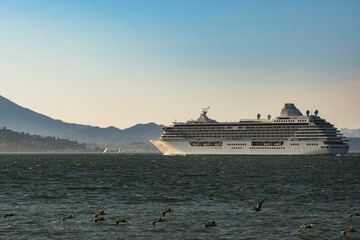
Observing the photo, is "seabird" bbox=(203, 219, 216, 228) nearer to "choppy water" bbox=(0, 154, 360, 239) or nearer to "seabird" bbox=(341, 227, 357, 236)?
"choppy water" bbox=(0, 154, 360, 239)

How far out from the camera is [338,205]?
52.5 metres

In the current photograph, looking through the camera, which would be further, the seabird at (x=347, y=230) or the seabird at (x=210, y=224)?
the seabird at (x=210, y=224)

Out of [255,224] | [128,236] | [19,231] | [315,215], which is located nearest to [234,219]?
[255,224]

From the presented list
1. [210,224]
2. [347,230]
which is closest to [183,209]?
[210,224]

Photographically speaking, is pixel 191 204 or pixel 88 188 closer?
pixel 191 204

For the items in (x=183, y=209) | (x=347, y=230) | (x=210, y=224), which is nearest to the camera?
(x=347, y=230)

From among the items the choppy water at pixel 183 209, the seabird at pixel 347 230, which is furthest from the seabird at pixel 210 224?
the seabird at pixel 347 230

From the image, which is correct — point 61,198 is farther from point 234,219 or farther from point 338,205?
point 338,205

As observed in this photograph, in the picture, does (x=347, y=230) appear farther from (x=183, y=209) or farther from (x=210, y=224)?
(x=183, y=209)

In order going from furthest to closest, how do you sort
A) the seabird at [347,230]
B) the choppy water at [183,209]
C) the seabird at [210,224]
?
the seabird at [210,224], the choppy water at [183,209], the seabird at [347,230]

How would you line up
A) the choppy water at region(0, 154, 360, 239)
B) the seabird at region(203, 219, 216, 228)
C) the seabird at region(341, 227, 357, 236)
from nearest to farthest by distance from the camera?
the seabird at region(341, 227, 357, 236) < the choppy water at region(0, 154, 360, 239) < the seabird at region(203, 219, 216, 228)

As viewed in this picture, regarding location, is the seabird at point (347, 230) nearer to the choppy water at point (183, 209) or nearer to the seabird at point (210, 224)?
the choppy water at point (183, 209)

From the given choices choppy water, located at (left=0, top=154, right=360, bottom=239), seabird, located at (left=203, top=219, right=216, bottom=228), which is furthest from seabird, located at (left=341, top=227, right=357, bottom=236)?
seabird, located at (left=203, top=219, right=216, bottom=228)

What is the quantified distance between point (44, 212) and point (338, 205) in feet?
87.4
